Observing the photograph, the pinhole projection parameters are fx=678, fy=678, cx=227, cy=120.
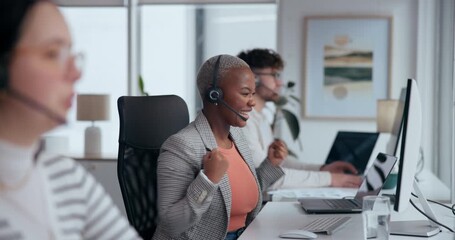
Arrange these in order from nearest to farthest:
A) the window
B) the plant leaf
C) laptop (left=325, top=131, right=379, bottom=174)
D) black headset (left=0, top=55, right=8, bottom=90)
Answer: black headset (left=0, top=55, right=8, bottom=90) → laptop (left=325, top=131, right=379, bottom=174) → the plant leaf → the window

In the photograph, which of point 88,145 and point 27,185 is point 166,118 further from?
point 88,145

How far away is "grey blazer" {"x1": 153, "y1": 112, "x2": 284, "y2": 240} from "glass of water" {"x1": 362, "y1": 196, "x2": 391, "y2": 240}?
42cm

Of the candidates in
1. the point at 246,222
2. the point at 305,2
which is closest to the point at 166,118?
the point at 246,222

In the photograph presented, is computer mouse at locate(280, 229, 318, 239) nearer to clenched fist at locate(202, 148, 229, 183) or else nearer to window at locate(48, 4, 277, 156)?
clenched fist at locate(202, 148, 229, 183)

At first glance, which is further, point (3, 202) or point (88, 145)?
point (88, 145)

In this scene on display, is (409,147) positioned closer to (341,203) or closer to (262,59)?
(341,203)

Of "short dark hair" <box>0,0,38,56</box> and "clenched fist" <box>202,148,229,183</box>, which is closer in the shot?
"short dark hair" <box>0,0,38,56</box>

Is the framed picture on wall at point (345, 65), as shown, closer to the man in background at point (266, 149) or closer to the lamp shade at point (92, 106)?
the man in background at point (266, 149)

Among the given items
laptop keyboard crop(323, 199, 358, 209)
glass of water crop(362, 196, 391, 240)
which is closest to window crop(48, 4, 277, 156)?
laptop keyboard crop(323, 199, 358, 209)

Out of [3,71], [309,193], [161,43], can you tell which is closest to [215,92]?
[309,193]

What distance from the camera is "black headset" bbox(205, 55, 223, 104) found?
6.87 feet

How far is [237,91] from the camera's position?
6.95 ft

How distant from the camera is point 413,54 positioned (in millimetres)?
4648

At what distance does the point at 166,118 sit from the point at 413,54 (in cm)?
281
